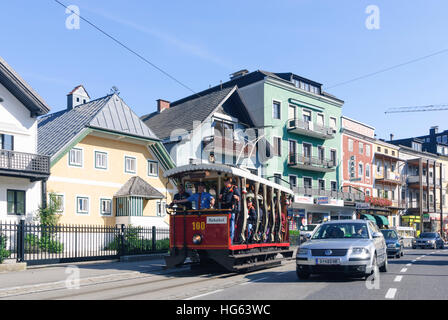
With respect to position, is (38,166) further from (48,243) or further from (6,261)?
(6,261)

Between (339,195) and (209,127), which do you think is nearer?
(209,127)

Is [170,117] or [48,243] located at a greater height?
[170,117]

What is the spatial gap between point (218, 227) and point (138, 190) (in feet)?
55.5

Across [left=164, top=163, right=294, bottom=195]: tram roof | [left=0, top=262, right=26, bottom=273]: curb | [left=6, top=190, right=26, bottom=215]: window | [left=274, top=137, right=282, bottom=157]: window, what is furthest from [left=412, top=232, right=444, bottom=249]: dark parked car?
[left=0, top=262, right=26, bottom=273]: curb

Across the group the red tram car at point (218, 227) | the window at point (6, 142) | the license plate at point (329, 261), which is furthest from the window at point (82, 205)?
the license plate at point (329, 261)

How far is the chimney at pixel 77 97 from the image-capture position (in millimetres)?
36312

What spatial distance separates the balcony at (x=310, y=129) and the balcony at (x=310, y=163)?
2.36 m

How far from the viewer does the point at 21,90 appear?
25.1 meters

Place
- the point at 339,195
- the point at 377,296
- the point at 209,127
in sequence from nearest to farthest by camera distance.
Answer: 1. the point at 377,296
2. the point at 209,127
3. the point at 339,195

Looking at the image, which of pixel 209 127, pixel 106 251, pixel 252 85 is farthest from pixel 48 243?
pixel 252 85

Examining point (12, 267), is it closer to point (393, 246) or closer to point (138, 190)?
point (138, 190)

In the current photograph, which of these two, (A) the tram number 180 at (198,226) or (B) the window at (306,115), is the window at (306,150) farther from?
(A) the tram number 180 at (198,226)

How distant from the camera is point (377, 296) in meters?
9.41
